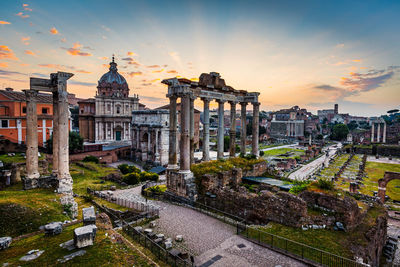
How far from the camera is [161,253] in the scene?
1001cm

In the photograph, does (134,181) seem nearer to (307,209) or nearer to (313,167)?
(307,209)

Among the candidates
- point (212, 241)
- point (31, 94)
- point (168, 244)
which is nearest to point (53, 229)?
point (168, 244)

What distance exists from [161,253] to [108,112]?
46.3 m

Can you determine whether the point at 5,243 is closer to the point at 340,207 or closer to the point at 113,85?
the point at 340,207

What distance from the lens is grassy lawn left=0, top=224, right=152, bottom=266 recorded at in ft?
23.3

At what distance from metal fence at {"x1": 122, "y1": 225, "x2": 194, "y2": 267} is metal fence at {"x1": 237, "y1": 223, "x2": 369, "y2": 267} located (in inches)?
140

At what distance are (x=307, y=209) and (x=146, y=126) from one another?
34.8 m

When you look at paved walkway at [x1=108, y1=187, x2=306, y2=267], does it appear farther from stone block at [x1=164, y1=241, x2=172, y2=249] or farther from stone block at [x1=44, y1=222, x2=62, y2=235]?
stone block at [x1=44, y1=222, x2=62, y2=235]

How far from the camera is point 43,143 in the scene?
39.3m

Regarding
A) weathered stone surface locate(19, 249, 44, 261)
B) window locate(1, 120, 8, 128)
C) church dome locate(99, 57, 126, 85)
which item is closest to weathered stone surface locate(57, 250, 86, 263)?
weathered stone surface locate(19, 249, 44, 261)

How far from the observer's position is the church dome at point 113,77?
54.1 meters

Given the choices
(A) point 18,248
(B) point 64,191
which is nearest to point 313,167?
(B) point 64,191

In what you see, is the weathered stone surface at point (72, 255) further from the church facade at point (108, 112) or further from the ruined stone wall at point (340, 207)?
the church facade at point (108, 112)

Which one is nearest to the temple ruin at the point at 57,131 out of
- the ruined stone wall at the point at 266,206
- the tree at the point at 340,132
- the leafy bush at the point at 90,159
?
the ruined stone wall at the point at 266,206
